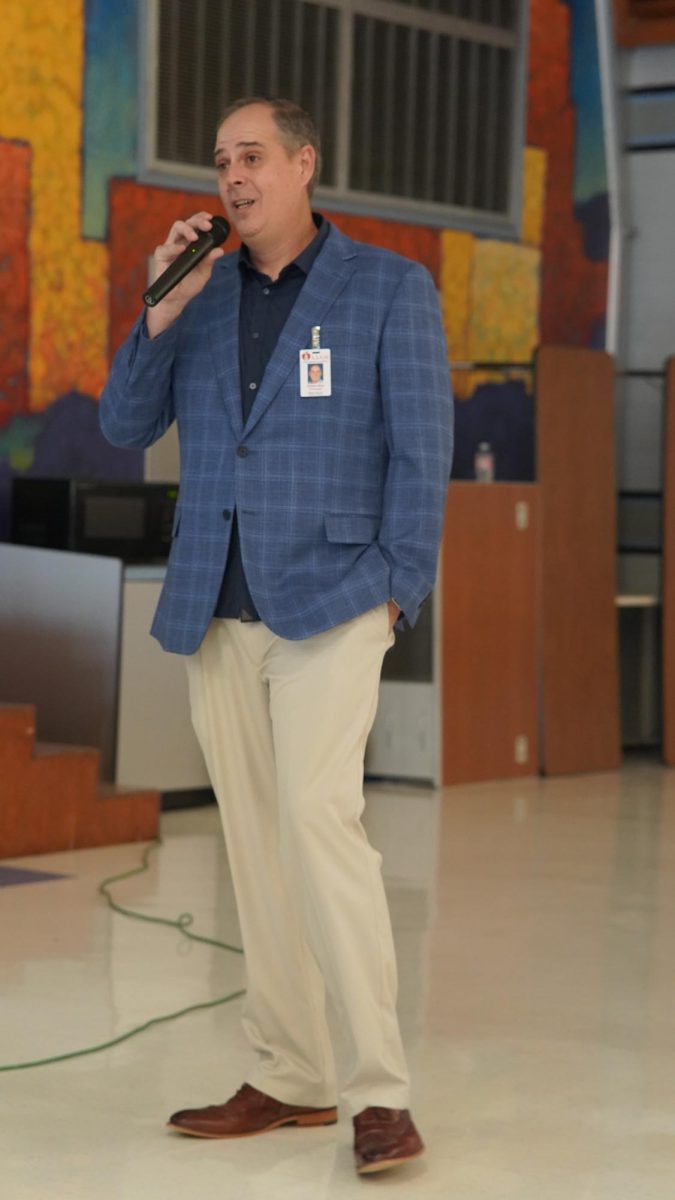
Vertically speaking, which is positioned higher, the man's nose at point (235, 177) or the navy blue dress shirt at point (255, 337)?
the man's nose at point (235, 177)

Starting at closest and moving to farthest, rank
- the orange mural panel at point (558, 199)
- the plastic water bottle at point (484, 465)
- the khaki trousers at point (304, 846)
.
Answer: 1. the khaki trousers at point (304, 846)
2. the plastic water bottle at point (484, 465)
3. the orange mural panel at point (558, 199)

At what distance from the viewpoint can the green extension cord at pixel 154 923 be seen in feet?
11.1

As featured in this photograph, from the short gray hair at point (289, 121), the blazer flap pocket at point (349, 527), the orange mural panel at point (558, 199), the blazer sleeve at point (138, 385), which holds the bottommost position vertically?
the blazer flap pocket at point (349, 527)

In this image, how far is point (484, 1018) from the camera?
3.76m

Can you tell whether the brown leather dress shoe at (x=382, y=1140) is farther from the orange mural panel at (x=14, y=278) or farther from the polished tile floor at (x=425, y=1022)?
the orange mural panel at (x=14, y=278)

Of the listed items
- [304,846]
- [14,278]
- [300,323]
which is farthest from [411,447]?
[14,278]

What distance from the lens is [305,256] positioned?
2.82 meters

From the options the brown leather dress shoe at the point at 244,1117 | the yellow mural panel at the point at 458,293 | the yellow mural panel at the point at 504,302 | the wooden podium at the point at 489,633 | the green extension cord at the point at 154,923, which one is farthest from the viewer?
the yellow mural panel at the point at 504,302

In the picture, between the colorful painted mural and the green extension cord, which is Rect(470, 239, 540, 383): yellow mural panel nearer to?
the colorful painted mural

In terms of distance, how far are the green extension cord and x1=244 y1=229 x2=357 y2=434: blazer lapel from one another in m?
1.24

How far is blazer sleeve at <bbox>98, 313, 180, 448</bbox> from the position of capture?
2.83m

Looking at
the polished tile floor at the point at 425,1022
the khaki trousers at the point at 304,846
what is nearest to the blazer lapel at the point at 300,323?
the khaki trousers at the point at 304,846

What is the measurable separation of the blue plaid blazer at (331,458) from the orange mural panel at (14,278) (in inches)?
141

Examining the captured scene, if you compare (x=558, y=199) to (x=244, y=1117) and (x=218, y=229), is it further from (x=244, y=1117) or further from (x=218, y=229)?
(x=244, y=1117)
